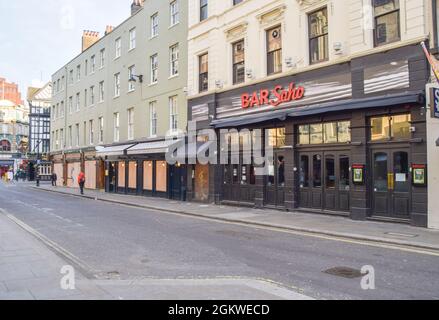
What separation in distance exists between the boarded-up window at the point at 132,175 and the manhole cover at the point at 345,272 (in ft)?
75.1

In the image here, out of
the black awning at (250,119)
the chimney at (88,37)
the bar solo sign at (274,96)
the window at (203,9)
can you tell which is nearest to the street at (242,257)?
the black awning at (250,119)

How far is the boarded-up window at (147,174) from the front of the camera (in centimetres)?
2677

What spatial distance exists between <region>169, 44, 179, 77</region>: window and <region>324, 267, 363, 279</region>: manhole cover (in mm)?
19461

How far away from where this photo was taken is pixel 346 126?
14.8 metres

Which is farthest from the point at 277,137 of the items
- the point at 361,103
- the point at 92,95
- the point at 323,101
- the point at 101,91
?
the point at 92,95

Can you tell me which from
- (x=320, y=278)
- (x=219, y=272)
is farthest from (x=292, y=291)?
(x=219, y=272)

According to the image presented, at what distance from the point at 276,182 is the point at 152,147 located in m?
10.2

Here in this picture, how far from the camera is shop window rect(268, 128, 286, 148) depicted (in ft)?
56.6

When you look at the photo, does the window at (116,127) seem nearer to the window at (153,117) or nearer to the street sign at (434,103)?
the window at (153,117)

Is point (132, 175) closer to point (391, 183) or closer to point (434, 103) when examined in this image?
point (391, 183)

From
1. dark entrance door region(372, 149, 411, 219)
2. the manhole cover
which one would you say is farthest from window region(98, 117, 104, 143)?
the manhole cover

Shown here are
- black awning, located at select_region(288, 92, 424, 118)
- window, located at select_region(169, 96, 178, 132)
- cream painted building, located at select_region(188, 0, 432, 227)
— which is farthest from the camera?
window, located at select_region(169, 96, 178, 132)

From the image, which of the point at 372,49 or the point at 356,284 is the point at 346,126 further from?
the point at 356,284

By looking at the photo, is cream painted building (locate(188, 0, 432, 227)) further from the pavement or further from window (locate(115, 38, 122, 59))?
window (locate(115, 38, 122, 59))
